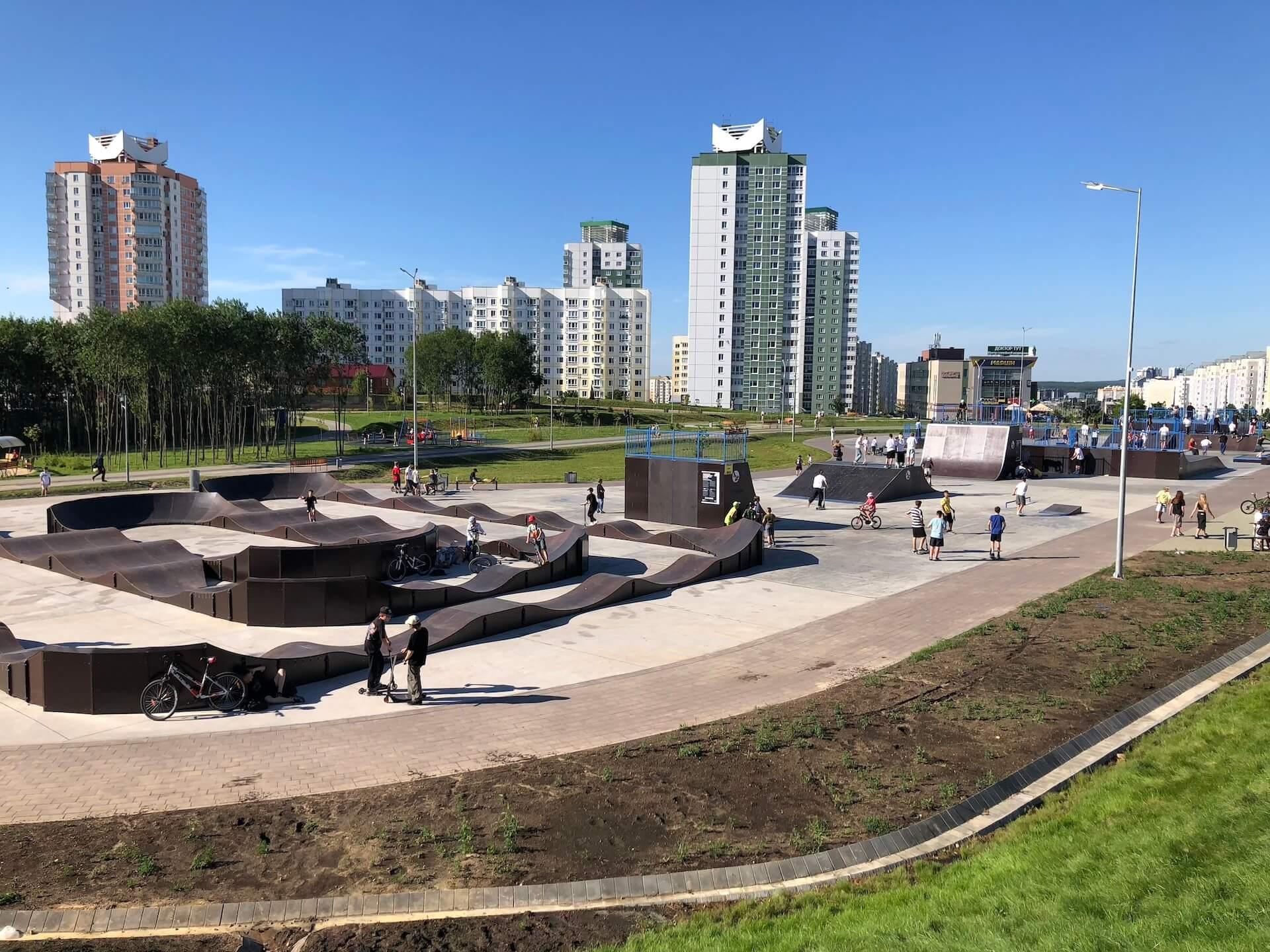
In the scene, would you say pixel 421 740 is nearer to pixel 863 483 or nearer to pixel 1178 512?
pixel 1178 512

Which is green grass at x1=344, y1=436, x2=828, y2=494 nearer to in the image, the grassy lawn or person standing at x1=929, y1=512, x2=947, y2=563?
the grassy lawn

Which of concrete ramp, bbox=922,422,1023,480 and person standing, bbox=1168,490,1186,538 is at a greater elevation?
concrete ramp, bbox=922,422,1023,480

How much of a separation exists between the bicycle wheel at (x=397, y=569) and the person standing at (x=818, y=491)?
17146mm

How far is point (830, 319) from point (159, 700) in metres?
142

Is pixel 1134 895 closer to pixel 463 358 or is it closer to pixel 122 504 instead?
pixel 122 504

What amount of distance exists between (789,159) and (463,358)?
57321 millimetres

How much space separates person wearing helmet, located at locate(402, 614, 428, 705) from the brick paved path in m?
0.37

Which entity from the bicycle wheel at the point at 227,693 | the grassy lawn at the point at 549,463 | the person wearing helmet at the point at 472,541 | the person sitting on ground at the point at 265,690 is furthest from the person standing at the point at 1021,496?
the bicycle wheel at the point at 227,693

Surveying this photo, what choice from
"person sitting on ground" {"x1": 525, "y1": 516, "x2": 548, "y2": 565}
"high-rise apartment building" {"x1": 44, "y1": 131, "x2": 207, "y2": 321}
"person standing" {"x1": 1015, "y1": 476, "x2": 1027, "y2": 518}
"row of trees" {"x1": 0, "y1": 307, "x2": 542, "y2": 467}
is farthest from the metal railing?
"high-rise apartment building" {"x1": 44, "y1": 131, "x2": 207, "y2": 321}

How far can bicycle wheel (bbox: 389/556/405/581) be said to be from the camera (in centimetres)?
2134

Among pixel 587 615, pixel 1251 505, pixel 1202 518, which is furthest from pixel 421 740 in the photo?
pixel 1251 505

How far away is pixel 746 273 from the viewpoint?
128375 mm

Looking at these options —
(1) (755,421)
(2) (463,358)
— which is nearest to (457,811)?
(1) (755,421)

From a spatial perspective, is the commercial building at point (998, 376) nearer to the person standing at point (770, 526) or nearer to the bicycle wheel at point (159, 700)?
the person standing at point (770, 526)
